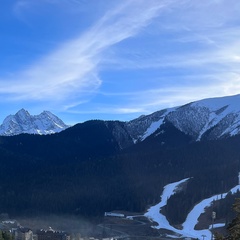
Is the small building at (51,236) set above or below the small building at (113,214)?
below

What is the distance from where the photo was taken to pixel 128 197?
199m

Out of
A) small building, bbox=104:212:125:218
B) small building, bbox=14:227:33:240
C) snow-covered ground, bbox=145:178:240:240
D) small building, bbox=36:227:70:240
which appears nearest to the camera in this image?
small building, bbox=36:227:70:240

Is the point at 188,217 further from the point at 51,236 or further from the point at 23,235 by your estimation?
the point at 23,235

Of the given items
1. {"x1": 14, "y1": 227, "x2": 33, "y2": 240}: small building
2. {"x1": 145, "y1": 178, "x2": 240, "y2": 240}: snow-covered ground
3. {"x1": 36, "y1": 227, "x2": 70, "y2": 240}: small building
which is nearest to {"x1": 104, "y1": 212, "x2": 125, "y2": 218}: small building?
{"x1": 145, "y1": 178, "x2": 240, "y2": 240}: snow-covered ground

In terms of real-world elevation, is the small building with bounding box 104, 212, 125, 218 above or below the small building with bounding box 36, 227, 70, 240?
above

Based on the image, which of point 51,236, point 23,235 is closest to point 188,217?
point 51,236

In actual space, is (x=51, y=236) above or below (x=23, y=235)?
below

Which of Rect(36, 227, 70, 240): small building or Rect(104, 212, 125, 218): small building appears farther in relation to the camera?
Rect(104, 212, 125, 218): small building

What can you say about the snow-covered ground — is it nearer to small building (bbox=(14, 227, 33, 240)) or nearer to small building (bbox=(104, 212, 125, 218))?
small building (bbox=(104, 212, 125, 218))

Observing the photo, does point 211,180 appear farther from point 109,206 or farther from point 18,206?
point 18,206

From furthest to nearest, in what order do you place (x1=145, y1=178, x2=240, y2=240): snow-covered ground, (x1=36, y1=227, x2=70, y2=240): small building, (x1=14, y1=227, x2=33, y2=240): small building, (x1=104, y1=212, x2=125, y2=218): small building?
(x1=104, y1=212, x2=125, y2=218): small building < (x1=145, y1=178, x2=240, y2=240): snow-covered ground < (x1=14, y1=227, x2=33, y2=240): small building < (x1=36, y1=227, x2=70, y2=240): small building

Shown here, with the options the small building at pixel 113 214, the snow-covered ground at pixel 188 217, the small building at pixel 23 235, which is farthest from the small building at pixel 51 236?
the small building at pixel 113 214

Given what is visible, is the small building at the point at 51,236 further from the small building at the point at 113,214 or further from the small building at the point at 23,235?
the small building at the point at 113,214

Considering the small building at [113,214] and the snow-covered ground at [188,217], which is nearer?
the snow-covered ground at [188,217]
